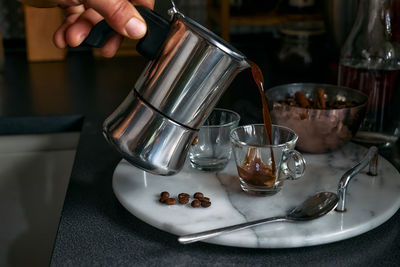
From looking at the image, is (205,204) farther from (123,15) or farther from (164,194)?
(123,15)

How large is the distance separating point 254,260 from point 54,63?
105 centimetres

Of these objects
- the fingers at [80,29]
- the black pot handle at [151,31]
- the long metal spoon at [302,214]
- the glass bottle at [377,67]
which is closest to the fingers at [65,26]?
the fingers at [80,29]

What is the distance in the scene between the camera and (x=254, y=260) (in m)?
0.65

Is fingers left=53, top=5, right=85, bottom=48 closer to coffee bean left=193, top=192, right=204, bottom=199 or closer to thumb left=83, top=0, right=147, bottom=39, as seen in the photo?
thumb left=83, top=0, right=147, bottom=39

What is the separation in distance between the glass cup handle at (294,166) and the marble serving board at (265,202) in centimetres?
3

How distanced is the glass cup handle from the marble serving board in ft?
0.10

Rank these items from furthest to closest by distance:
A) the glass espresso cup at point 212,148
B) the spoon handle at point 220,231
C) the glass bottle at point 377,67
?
the glass bottle at point 377,67
the glass espresso cup at point 212,148
the spoon handle at point 220,231

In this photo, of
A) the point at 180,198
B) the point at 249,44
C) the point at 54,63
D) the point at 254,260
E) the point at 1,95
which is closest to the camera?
the point at 254,260

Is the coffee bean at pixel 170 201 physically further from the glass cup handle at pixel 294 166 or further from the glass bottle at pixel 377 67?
the glass bottle at pixel 377 67

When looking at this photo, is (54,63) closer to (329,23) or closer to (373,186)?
(329,23)

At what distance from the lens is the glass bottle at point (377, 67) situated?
0.99m

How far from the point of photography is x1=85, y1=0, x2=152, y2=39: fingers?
644 mm

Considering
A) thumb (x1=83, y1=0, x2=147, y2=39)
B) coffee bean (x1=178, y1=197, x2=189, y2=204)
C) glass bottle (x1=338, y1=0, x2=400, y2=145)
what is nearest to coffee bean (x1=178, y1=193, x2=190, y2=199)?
coffee bean (x1=178, y1=197, x2=189, y2=204)

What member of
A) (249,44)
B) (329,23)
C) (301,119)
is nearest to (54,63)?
(249,44)
